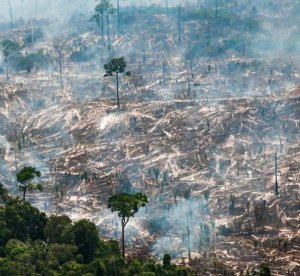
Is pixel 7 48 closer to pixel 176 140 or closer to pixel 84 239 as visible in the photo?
pixel 176 140

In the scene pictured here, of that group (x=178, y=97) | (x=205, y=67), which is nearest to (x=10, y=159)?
(x=178, y=97)

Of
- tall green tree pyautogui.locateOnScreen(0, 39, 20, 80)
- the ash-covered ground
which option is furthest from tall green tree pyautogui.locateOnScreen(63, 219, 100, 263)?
tall green tree pyautogui.locateOnScreen(0, 39, 20, 80)

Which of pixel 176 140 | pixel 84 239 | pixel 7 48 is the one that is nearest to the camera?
pixel 84 239

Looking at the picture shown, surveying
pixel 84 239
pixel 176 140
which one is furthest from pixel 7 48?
pixel 84 239

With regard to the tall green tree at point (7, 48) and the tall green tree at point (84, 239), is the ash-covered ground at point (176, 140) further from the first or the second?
the tall green tree at point (84, 239)

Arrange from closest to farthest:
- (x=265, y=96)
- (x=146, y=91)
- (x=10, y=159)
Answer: (x=10, y=159)
(x=265, y=96)
(x=146, y=91)

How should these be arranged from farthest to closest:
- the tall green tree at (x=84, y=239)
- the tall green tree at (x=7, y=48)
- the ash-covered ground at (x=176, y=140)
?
the tall green tree at (x=7, y=48)
the ash-covered ground at (x=176, y=140)
the tall green tree at (x=84, y=239)

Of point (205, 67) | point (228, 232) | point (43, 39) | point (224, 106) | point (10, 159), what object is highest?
point (43, 39)

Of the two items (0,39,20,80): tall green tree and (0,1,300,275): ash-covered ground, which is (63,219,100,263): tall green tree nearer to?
(0,1,300,275): ash-covered ground

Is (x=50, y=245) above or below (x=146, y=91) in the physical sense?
below

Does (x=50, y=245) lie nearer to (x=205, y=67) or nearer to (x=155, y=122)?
(x=155, y=122)

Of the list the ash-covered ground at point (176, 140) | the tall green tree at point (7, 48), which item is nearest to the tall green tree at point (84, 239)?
the ash-covered ground at point (176, 140)
